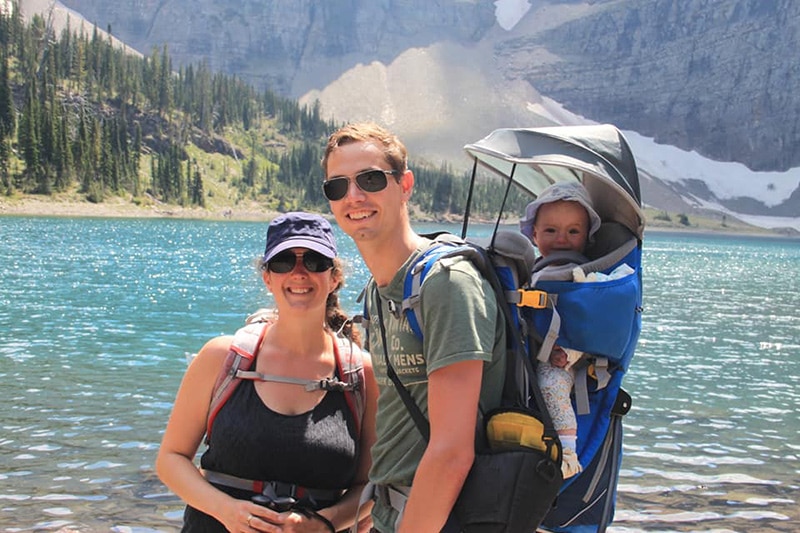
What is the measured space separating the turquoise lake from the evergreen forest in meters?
73.1

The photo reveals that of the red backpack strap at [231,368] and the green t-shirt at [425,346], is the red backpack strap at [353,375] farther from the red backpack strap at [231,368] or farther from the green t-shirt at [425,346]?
the green t-shirt at [425,346]

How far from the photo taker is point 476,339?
296 centimetres

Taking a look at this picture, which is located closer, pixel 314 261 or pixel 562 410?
pixel 562 410

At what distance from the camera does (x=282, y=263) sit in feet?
13.5

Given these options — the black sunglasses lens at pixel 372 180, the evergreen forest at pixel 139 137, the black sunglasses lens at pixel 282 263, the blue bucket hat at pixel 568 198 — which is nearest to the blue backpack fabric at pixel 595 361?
the blue bucket hat at pixel 568 198

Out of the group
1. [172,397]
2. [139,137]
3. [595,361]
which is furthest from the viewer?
[139,137]

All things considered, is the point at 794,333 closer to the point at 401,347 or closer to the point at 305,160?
the point at 401,347

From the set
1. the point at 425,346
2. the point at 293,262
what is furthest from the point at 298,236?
the point at 425,346

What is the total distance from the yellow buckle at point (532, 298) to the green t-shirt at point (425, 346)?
11 centimetres

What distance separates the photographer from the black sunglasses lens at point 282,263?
4.09m

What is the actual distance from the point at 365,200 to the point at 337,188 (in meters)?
0.17

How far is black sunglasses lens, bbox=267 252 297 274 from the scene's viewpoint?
13.4 feet

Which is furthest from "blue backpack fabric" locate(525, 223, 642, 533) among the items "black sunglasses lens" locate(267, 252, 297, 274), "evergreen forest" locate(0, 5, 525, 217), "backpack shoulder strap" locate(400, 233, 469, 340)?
"evergreen forest" locate(0, 5, 525, 217)

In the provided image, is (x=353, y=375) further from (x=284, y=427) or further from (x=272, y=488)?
(x=272, y=488)
